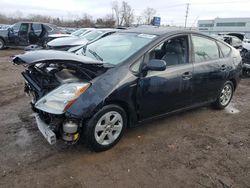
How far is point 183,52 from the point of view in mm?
3807

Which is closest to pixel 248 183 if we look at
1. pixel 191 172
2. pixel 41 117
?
pixel 191 172

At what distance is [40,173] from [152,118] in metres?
1.75

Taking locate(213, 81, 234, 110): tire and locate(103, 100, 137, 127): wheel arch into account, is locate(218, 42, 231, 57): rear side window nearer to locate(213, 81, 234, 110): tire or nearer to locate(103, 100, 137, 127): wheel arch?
locate(213, 81, 234, 110): tire

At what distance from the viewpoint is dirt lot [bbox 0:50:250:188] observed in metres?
2.56

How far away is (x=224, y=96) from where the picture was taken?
4.88 m

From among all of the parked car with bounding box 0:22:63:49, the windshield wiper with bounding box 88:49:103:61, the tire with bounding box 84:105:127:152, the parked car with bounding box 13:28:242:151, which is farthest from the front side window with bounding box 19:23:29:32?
the tire with bounding box 84:105:127:152

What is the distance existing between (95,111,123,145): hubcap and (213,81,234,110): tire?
259cm

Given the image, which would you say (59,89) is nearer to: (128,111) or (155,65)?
(128,111)

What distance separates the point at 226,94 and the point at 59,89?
367 centimetres

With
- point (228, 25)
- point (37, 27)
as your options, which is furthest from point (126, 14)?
point (37, 27)

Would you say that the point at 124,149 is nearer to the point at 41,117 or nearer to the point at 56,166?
the point at 56,166

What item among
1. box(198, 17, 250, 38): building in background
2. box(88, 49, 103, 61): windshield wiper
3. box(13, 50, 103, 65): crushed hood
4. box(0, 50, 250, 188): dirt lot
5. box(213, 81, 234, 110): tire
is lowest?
box(0, 50, 250, 188): dirt lot

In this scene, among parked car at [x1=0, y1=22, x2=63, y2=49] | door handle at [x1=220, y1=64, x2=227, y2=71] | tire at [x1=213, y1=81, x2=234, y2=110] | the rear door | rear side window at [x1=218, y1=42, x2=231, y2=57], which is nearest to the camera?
the rear door

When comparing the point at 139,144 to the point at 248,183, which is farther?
the point at 139,144
